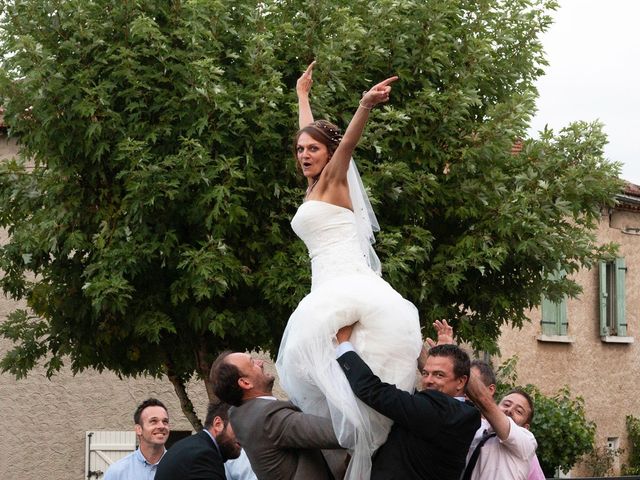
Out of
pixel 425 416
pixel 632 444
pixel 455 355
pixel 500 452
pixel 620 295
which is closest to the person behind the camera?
pixel 425 416

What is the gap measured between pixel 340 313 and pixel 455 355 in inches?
21.0

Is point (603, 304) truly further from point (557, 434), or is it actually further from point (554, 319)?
point (557, 434)

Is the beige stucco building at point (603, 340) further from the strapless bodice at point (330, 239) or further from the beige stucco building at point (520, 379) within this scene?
the strapless bodice at point (330, 239)

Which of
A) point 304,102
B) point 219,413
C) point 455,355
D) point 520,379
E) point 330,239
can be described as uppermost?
point 520,379

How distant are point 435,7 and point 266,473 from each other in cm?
756

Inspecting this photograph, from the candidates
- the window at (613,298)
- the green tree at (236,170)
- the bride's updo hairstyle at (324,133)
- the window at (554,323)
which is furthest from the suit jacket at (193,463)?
the window at (613,298)

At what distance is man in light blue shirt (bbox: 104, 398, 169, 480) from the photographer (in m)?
8.86

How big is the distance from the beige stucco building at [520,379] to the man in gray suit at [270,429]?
847cm

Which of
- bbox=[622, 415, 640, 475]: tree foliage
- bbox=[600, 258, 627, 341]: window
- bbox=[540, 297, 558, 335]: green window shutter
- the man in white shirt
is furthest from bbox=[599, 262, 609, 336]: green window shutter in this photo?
the man in white shirt

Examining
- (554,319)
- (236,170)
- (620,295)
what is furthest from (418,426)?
(620,295)

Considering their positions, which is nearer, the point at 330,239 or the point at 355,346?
the point at 355,346

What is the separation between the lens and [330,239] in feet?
19.5

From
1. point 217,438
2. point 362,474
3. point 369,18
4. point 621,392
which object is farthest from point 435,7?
point 621,392

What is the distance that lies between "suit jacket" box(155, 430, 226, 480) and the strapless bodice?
3.56 ft
